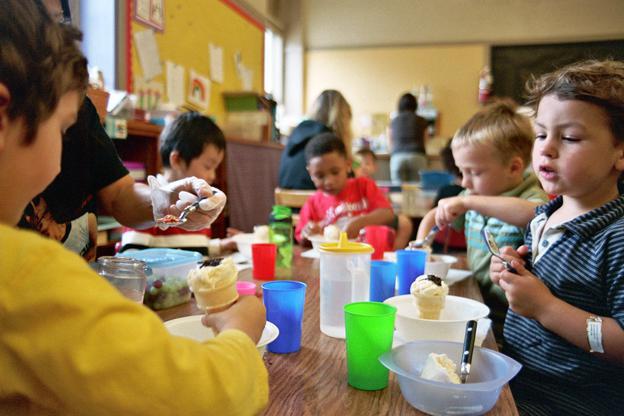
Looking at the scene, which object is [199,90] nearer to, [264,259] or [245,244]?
[245,244]

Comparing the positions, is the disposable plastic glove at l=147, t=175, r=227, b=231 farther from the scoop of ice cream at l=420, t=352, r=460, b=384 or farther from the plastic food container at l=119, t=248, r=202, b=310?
the scoop of ice cream at l=420, t=352, r=460, b=384

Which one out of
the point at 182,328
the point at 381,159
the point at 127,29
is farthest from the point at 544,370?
the point at 381,159

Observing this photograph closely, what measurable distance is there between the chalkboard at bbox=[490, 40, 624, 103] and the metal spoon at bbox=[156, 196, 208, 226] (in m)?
6.31

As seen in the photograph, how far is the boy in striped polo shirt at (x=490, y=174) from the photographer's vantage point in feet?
5.25

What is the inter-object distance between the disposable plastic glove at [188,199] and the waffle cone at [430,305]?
1.58 ft

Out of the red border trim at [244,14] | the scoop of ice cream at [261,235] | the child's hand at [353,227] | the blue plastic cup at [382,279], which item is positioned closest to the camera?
the blue plastic cup at [382,279]

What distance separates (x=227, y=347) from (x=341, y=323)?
46 cm

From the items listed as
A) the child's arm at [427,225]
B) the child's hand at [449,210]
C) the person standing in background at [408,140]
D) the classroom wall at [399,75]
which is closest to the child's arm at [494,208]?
the child's hand at [449,210]

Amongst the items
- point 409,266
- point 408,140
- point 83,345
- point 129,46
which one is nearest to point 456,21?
point 408,140

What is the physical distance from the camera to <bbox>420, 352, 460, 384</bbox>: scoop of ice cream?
0.70 m

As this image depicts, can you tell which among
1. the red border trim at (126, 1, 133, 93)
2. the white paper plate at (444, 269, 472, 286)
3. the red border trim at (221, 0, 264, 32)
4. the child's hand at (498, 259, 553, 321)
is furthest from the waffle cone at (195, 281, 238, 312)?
the red border trim at (221, 0, 264, 32)

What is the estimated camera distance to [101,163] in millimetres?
1283

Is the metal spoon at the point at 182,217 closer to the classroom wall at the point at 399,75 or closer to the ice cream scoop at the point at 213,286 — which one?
the ice cream scoop at the point at 213,286

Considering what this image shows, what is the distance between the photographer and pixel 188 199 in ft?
3.62
